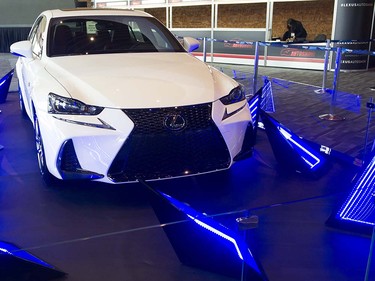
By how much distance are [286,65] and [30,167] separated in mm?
9546

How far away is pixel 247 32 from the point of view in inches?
504

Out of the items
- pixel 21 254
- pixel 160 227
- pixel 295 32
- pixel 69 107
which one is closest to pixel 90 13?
pixel 69 107

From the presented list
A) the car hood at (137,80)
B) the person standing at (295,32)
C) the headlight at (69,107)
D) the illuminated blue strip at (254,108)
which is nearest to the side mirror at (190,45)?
the car hood at (137,80)

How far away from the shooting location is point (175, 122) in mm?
2875

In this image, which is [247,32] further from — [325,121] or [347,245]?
[347,245]

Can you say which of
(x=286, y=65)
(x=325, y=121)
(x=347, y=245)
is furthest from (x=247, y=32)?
(x=347, y=245)

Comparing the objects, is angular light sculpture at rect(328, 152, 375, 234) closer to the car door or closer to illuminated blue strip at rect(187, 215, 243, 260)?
illuminated blue strip at rect(187, 215, 243, 260)

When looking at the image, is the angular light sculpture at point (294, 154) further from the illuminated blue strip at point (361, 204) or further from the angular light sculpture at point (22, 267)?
the angular light sculpture at point (22, 267)

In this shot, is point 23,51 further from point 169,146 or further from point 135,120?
point 169,146

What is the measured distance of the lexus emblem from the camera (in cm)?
286

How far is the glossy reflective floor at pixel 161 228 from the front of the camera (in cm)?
224

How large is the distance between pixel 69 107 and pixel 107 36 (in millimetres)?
1500

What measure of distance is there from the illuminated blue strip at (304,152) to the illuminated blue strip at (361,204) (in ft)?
3.20

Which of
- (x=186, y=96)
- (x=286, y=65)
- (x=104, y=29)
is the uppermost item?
(x=104, y=29)
